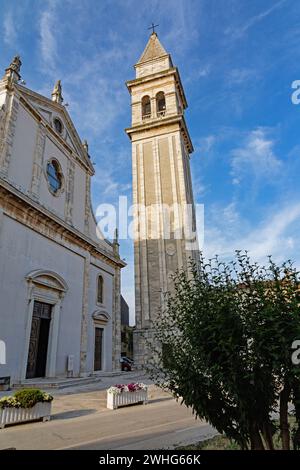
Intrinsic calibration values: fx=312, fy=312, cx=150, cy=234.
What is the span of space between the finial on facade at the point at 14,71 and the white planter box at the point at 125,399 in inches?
607

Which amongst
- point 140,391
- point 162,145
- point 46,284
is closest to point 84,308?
point 46,284

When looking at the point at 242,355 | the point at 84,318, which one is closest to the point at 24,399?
the point at 242,355

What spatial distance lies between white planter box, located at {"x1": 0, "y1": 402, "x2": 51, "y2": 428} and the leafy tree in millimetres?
4625

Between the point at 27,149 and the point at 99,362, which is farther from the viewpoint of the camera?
the point at 99,362

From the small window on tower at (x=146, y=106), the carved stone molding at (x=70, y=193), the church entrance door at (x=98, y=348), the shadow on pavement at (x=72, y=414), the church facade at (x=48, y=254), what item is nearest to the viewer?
the shadow on pavement at (x=72, y=414)

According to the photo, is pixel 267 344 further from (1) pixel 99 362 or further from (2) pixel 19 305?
(1) pixel 99 362

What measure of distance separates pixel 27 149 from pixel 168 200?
1410cm

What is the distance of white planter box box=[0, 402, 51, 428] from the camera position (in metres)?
6.87

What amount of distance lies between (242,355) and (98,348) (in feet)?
56.2

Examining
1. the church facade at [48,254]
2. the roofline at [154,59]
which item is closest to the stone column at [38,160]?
the church facade at [48,254]

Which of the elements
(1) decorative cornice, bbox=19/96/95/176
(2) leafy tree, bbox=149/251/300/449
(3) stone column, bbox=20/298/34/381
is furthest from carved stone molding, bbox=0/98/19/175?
(2) leafy tree, bbox=149/251/300/449

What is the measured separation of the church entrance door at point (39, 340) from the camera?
551 inches

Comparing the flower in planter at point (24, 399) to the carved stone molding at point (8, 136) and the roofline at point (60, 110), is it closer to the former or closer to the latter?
the carved stone molding at point (8, 136)

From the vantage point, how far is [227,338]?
3896 mm
